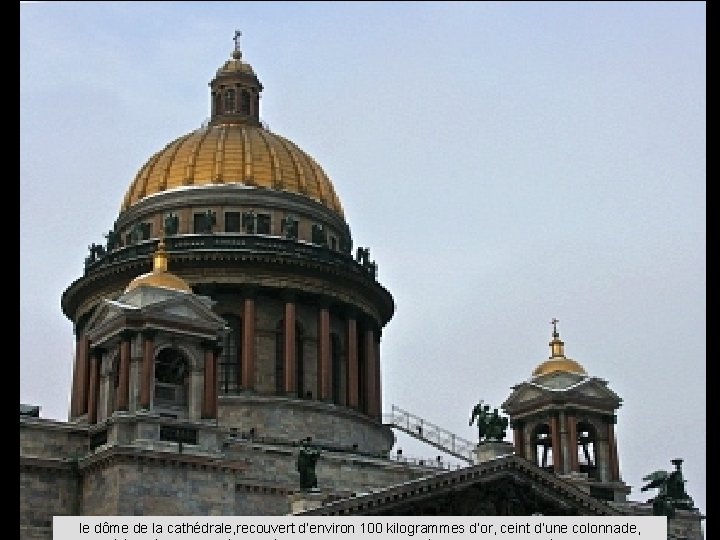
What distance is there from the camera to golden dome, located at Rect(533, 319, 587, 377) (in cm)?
5547

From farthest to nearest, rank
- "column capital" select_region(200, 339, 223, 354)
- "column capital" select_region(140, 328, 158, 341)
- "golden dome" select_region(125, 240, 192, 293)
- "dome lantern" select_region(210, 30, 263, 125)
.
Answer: "dome lantern" select_region(210, 30, 263, 125) < "golden dome" select_region(125, 240, 192, 293) < "column capital" select_region(200, 339, 223, 354) < "column capital" select_region(140, 328, 158, 341)

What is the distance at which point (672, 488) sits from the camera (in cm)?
5475

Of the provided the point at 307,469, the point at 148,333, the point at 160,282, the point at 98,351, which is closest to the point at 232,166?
the point at 160,282

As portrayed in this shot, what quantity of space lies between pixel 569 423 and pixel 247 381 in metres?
14.6

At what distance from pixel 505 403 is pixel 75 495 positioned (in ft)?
74.9

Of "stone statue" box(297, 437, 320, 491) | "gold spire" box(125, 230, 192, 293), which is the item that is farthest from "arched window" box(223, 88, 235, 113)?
"stone statue" box(297, 437, 320, 491)

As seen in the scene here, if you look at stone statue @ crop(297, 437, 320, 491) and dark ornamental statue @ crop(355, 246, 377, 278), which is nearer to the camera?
stone statue @ crop(297, 437, 320, 491)

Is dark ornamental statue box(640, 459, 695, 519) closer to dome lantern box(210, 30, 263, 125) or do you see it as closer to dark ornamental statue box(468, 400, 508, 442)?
dark ornamental statue box(468, 400, 508, 442)

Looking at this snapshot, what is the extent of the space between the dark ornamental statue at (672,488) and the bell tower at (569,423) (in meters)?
1.97

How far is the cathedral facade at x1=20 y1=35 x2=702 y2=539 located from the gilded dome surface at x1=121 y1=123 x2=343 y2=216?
0.34ft

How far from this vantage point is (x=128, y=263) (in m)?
57.2

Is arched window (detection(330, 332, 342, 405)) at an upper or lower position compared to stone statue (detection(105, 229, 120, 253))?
lower

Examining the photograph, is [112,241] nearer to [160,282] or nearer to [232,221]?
[232,221]

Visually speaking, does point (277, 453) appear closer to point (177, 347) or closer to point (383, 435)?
point (177, 347)
